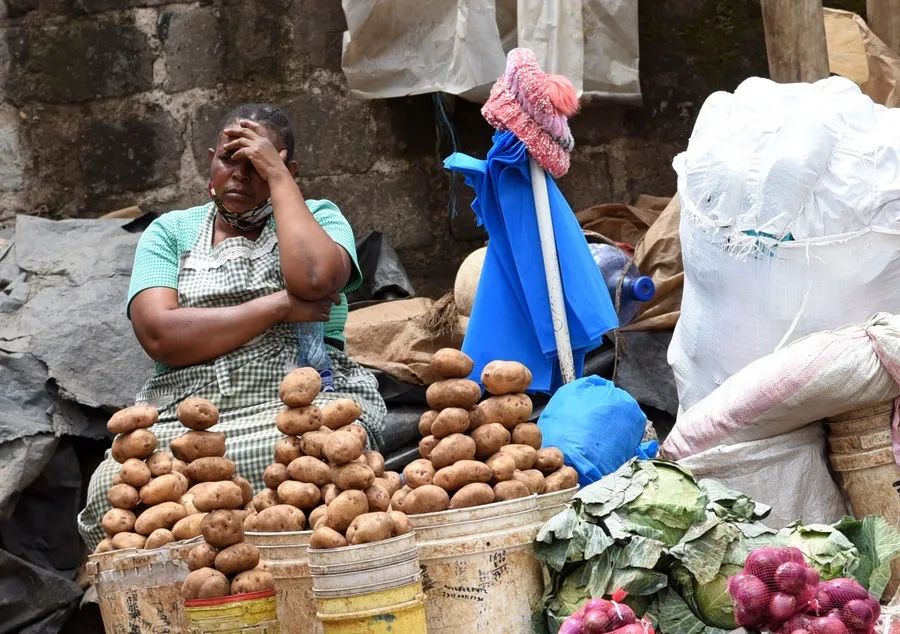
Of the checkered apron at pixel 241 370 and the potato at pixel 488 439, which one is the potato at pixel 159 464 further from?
the potato at pixel 488 439

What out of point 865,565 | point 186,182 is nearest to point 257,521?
point 865,565

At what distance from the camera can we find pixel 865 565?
292 centimetres

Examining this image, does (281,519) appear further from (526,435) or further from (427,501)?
(526,435)

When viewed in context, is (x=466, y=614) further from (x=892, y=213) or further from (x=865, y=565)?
(x=892, y=213)

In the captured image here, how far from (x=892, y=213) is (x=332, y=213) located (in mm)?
1778

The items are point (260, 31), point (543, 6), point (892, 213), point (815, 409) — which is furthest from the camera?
point (260, 31)

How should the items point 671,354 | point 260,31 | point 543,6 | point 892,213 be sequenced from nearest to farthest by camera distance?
1. point 892,213
2. point 671,354
3. point 543,6
4. point 260,31

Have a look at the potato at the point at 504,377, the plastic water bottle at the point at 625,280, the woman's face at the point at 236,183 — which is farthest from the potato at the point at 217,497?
the plastic water bottle at the point at 625,280

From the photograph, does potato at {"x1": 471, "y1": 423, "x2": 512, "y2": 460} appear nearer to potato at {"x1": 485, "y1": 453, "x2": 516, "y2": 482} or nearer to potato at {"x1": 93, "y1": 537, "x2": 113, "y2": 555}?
potato at {"x1": 485, "y1": 453, "x2": 516, "y2": 482}

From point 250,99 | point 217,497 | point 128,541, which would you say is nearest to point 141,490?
point 128,541

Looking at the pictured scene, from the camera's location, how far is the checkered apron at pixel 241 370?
155 inches

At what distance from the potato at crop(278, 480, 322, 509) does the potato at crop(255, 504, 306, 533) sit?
0.05ft

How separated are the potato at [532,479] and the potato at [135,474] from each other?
0.97 meters

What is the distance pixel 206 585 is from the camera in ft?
9.35
